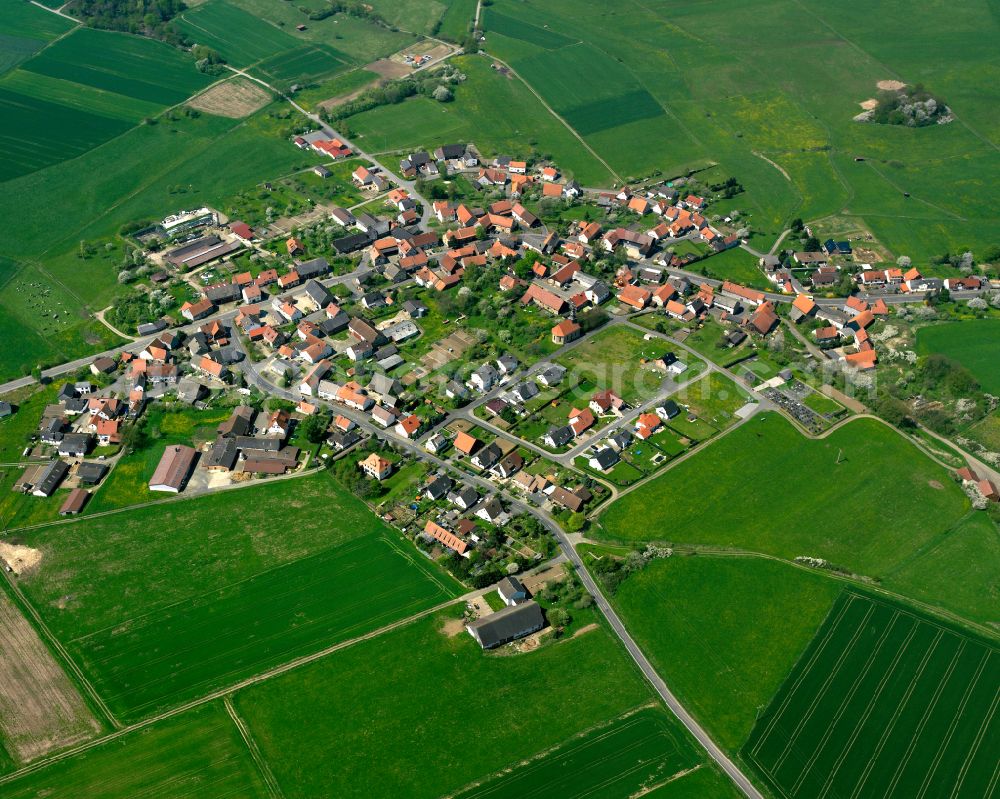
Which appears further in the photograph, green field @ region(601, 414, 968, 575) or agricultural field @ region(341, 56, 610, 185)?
agricultural field @ region(341, 56, 610, 185)

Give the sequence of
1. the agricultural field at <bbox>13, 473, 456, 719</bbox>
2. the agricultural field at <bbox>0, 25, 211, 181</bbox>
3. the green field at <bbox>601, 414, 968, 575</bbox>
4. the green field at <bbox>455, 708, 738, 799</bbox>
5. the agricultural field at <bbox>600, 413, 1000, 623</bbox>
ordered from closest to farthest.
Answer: the green field at <bbox>455, 708, 738, 799</bbox> < the agricultural field at <bbox>13, 473, 456, 719</bbox> < the agricultural field at <bbox>600, 413, 1000, 623</bbox> < the green field at <bbox>601, 414, 968, 575</bbox> < the agricultural field at <bbox>0, 25, 211, 181</bbox>

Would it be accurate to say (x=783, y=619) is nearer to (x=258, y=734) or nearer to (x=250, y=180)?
(x=258, y=734)

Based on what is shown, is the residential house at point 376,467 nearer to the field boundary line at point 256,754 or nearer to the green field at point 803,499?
the green field at point 803,499

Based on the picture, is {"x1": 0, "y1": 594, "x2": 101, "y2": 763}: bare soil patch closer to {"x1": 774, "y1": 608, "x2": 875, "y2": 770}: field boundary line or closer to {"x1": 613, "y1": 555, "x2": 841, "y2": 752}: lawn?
{"x1": 613, "y1": 555, "x2": 841, "y2": 752}: lawn

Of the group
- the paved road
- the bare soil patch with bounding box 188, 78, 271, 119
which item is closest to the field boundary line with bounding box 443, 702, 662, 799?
the paved road

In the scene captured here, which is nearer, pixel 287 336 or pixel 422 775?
pixel 422 775

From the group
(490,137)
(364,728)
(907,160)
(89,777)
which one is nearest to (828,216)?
(907,160)

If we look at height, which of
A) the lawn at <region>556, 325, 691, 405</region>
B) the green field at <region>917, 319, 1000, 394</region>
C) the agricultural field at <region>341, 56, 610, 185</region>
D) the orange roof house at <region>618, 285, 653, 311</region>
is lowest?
the lawn at <region>556, 325, 691, 405</region>
